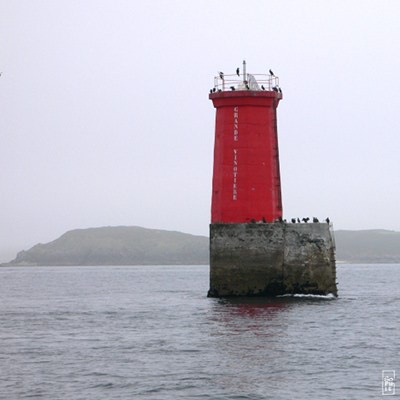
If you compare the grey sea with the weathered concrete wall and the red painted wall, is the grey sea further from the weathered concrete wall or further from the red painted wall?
the red painted wall

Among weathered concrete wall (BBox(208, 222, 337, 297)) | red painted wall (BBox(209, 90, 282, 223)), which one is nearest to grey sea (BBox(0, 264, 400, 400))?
weathered concrete wall (BBox(208, 222, 337, 297))

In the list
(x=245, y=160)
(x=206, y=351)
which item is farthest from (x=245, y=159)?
(x=206, y=351)

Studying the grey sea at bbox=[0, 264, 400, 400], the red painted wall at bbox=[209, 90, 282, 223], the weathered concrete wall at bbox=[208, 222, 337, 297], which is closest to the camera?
the grey sea at bbox=[0, 264, 400, 400]

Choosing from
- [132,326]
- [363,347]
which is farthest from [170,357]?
[132,326]

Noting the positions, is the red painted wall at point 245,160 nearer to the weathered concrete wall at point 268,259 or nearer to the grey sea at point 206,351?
the weathered concrete wall at point 268,259

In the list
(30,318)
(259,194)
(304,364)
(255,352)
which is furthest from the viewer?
(259,194)

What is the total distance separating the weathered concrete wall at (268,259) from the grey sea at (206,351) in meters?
0.63

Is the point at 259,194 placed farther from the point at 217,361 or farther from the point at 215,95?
the point at 217,361

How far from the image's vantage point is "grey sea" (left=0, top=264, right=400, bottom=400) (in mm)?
24141

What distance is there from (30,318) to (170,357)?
514 inches

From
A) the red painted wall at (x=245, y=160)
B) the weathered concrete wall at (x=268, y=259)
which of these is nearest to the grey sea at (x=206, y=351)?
the weathered concrete wall at (x=268, y=259)

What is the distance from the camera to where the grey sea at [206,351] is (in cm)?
2414

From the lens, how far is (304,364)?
27.2 meters

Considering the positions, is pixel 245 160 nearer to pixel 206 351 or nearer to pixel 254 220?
pixel 254 220
